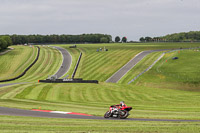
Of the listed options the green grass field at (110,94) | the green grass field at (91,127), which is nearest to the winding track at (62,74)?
the green grass field at (110,94)

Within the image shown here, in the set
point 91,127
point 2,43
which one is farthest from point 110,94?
point 2,43

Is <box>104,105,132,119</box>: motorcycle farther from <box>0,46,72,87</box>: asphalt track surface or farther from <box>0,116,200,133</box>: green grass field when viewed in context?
<box>0,46,72,87</box>: asphalt track surface

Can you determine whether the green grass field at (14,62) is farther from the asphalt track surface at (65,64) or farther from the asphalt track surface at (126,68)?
the asphalt track surface at (126,68)

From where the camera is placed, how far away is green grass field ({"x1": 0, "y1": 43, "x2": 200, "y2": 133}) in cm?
2256

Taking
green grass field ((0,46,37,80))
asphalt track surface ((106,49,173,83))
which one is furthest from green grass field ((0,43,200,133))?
green grass field ((0,46,37,80))

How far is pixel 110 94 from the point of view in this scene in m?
54.4

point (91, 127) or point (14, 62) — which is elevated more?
point (91, 127)

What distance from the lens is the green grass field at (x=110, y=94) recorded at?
74.0 feet

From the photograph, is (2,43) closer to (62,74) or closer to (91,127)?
(62,74)

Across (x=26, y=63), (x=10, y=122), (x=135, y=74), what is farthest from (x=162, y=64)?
(x=10, y=122)

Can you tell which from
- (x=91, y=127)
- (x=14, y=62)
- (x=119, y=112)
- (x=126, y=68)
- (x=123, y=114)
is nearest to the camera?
(x=91, y=127)

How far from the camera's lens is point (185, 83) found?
242 ft

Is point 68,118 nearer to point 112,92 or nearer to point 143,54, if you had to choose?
point 112,92

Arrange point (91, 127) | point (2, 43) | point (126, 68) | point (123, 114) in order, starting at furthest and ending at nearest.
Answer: point (2, 43)
point (126, 68)
point (123, 114)
point (91, 127)
